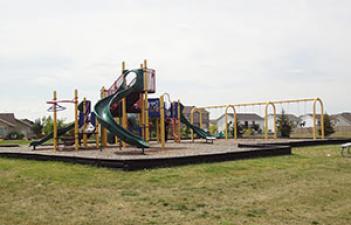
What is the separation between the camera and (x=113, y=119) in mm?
15117

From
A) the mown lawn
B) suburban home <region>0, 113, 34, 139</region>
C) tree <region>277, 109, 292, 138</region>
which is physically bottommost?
the mown lawn

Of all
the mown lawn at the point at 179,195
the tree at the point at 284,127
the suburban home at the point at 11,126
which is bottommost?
the mown lawn at the point at 179,195

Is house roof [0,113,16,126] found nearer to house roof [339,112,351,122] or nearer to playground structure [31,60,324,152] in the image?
playground structure [31,60,324,152]

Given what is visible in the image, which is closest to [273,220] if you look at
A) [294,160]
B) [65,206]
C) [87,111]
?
[65,206]

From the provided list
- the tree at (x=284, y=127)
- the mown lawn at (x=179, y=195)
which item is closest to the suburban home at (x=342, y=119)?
the tree at (x=284, y=127)

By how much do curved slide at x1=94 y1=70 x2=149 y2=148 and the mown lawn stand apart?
3486 millimetres

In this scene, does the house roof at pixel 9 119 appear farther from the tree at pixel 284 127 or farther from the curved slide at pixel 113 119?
the curved slide at pixel 113 119

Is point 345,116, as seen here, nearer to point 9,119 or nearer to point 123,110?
point 9,119

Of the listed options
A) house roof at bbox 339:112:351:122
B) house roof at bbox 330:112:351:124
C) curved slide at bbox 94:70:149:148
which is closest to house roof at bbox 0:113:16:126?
curved slide at bbox 94:70:149:148

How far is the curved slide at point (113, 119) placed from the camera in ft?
46.2

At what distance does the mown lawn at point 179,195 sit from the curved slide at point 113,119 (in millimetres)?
3486

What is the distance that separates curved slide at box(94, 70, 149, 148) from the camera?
1410cm

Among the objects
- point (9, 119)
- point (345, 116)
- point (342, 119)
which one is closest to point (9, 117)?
point (9, 119)

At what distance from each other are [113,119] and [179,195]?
8.52m
